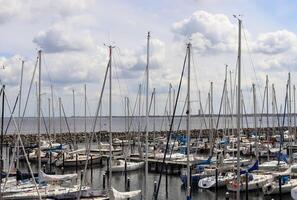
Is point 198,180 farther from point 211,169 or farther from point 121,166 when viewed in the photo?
point 121,166

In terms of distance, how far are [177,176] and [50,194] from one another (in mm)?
20591

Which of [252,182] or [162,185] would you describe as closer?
[252,182]

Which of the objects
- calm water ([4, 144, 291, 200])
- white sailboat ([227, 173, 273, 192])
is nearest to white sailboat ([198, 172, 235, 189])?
calm water ([4, 144, 291, 200])

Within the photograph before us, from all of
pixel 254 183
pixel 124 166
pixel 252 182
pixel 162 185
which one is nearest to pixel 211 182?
pixel 252 182

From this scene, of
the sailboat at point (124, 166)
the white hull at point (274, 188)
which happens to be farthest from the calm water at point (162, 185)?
the sailboat at point (124, 166)

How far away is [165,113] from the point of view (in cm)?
9550

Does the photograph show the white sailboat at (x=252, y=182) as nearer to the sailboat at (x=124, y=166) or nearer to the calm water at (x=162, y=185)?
the calm water at (x=162, y=185)

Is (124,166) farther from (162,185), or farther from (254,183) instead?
(254,183)

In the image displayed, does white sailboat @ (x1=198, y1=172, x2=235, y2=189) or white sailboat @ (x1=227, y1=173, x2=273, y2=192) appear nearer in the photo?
white sailboat @ (x1=227, y1=173, x2=273, y2=192)

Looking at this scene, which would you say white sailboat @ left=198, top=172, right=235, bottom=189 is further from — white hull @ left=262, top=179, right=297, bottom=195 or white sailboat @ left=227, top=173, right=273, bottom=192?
white hull @ left=262, top=179, right=297, bottom=195

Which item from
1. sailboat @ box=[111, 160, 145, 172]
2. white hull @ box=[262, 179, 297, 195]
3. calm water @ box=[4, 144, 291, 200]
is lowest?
calm water @ box=[4, 144, 291, 200]

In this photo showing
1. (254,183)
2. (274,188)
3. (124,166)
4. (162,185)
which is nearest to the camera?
(274,188)

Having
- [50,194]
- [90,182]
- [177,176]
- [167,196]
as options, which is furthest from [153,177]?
[50,194]

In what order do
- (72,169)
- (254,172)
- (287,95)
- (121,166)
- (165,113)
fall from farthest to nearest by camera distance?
(165,113)
(287,95)
(72,169)
(121,166)
(254,172)
